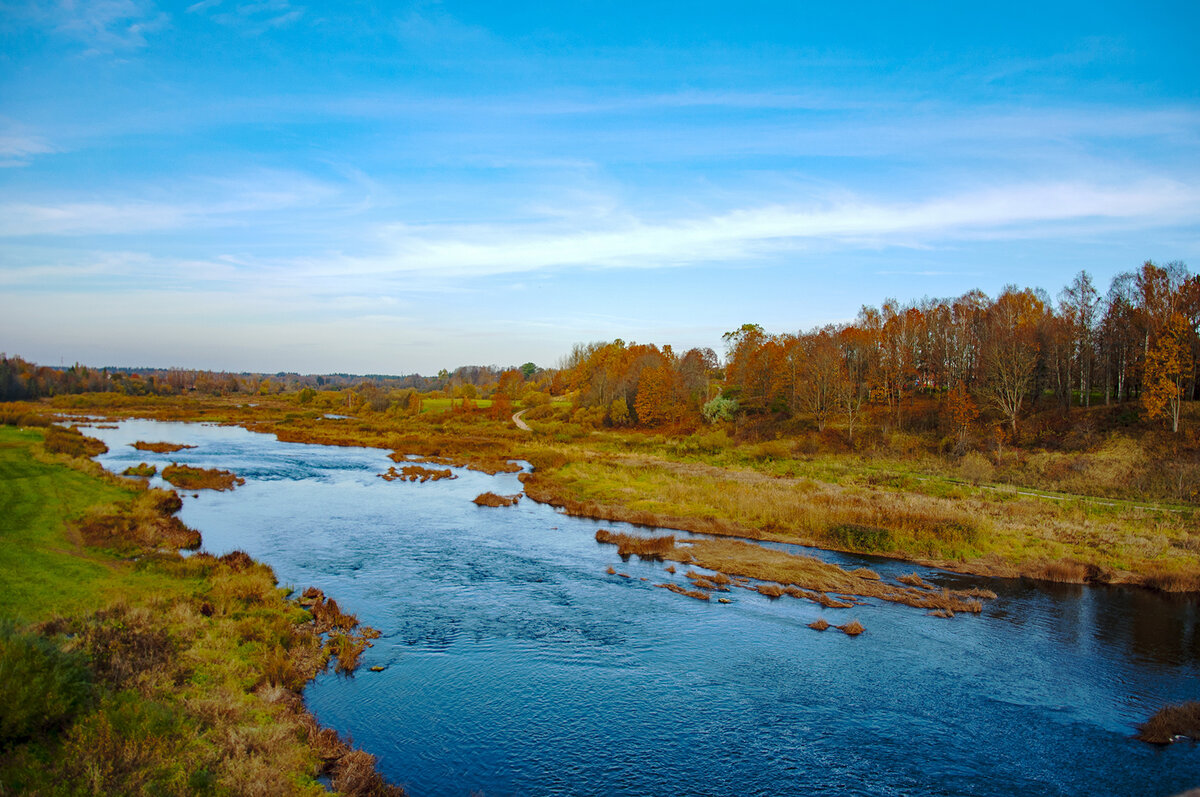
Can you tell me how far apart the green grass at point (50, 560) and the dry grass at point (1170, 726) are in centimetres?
2651

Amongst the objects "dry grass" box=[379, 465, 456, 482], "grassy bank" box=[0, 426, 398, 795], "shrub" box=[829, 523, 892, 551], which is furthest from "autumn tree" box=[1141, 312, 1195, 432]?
"grassy bank" box=[0, 426, 398, 795]

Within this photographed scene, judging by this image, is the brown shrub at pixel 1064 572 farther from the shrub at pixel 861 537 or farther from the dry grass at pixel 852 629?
the dry grass at pixel 852 629

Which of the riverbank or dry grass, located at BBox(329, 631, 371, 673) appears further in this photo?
the riverbank

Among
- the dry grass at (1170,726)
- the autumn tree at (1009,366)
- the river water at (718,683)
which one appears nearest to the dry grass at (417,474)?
the river water at (718,683)

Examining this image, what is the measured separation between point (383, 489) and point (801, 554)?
102 feet

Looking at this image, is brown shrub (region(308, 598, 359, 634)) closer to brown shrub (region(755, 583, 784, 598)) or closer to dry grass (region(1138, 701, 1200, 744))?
brown shrub (region(755, 583, 784, 598))

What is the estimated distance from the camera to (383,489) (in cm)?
4822

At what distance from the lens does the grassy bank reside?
1027 centimetres

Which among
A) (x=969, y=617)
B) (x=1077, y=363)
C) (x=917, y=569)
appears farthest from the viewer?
(x=1077, y=363)

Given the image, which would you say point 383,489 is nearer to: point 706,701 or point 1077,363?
point 706,701

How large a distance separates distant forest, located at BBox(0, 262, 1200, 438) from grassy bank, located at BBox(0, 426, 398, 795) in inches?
2323

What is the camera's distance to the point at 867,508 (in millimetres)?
38438

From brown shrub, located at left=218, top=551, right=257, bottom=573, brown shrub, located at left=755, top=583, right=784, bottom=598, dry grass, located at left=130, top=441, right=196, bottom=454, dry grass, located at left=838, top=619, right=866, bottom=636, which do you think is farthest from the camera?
dry grass, located at left=130, top=441, right=196, bottom=454

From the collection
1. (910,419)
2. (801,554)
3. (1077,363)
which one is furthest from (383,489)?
(1077,363)
